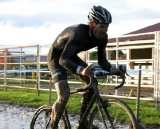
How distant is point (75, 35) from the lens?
201 inches

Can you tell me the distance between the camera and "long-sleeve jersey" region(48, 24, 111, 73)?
16.7 feet

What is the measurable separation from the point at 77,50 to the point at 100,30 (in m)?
0.54

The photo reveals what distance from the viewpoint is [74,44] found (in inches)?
201

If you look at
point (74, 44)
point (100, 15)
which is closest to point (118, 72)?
point (74, 44)

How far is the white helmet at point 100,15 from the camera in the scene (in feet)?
16.4

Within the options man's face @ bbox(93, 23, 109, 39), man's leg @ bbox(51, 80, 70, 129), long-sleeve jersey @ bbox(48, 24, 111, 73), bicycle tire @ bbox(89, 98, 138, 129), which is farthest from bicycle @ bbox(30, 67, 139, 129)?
man's face @ bbox(93, 23, 109, 39)

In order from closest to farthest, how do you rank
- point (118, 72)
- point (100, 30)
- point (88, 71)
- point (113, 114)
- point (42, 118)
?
1. point (88, 71)
2. point (100, 30)
3. point (118, 72)
4. point (113, 114)
5. point (42, 118)

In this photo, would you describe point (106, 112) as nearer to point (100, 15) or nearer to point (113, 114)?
point (113, 114)

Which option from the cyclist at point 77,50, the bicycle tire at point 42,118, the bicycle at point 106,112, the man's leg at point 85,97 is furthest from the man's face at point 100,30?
the bicycle tire at point 42,118

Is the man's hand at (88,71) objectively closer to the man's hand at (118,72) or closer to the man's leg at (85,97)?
the man's hand at (118,72)

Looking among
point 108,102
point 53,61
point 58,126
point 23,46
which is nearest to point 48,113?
point 58,126

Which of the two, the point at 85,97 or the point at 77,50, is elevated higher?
the point at 77,50

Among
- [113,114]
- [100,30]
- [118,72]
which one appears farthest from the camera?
[113,114]

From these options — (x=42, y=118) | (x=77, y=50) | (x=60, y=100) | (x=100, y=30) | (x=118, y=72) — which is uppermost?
(x=100, y=30)
